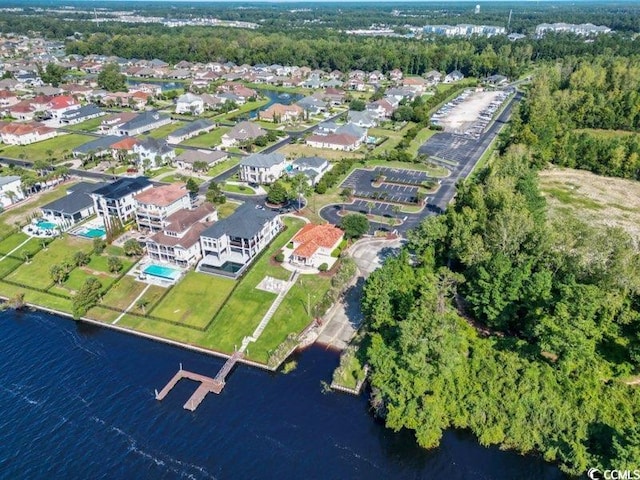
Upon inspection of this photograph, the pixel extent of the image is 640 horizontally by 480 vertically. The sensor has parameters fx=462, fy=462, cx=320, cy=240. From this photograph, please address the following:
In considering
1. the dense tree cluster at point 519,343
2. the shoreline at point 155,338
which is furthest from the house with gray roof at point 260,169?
the shoreline at point 155,338

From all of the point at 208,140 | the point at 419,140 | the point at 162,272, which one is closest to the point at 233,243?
the point at 162,272

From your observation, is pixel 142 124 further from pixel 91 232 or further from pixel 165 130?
pixel 91 232

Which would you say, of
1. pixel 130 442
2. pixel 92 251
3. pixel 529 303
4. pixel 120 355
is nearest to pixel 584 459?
pixel 529 303

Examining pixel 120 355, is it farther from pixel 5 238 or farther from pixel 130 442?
pixel 5 238

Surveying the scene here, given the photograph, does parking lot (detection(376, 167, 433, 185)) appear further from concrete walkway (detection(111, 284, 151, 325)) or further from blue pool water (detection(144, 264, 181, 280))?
concrete walkway (detection(111, 284, 151, 325))

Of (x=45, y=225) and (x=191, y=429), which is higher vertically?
(x=45, y=225)

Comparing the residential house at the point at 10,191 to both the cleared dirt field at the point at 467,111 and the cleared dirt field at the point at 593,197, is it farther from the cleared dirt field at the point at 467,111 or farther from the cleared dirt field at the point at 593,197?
the cleared dirt field at the point at 467,111

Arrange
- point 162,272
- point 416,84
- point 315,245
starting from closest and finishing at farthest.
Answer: point 162,272 → point 315,245 → point 416,84
